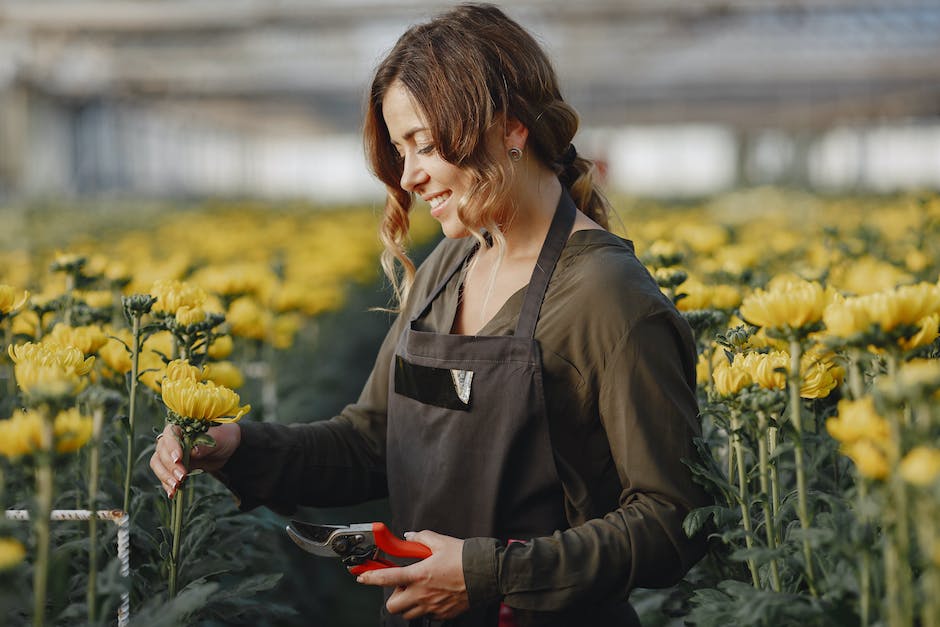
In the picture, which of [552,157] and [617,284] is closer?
[617,284]

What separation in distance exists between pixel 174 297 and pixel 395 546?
0.62 m

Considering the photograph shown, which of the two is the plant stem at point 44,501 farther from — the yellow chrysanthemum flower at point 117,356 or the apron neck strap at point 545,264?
the yellow chrysanthemum flower at point 117,356

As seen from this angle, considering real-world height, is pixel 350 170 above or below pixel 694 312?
above

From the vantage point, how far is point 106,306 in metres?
2.29

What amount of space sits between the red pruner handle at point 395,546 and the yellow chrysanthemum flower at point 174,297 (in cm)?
57

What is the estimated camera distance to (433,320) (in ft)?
6.04

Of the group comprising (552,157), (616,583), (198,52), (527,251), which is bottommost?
(616,583)

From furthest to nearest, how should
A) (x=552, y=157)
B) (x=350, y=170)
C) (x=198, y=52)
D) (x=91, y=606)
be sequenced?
1. (x=350, y=170)
2. (x=198, y=52)
3. (x=552, y=157)
4. (x=91, y=606)

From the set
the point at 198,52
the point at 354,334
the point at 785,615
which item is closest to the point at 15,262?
the point at 354,334

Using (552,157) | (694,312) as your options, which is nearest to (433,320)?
(552,157)

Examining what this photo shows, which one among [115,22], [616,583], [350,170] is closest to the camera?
[616,583]

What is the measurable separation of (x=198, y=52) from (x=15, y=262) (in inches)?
905

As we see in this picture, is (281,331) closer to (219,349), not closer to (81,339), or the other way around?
(219,349)

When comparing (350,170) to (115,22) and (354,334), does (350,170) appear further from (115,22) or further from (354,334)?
(354,334)
